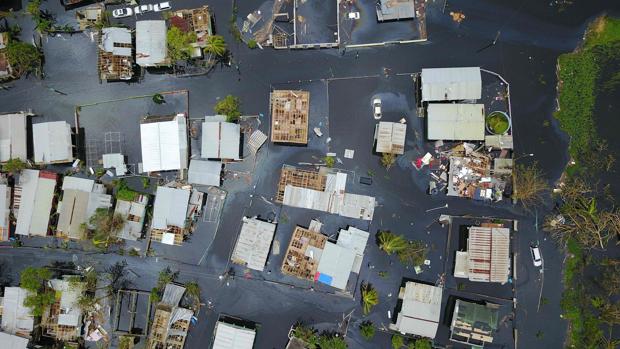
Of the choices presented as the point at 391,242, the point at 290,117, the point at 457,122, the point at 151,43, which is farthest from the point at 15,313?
the point at 457,122

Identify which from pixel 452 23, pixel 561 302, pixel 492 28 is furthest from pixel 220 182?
pixel 561 302

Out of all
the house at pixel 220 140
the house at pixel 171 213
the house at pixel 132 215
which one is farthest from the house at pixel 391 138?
the house at pixel 132 215

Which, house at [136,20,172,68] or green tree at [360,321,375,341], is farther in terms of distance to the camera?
house at [136,20,172,68]

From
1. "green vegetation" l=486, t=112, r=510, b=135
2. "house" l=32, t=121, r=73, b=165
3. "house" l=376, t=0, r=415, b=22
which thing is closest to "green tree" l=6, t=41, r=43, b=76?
"house" l=32, t=121, r=73, b=165

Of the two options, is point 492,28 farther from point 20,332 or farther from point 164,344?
point 20,332

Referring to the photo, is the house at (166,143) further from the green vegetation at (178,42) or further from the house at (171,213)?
the green vegetation at (178,42)

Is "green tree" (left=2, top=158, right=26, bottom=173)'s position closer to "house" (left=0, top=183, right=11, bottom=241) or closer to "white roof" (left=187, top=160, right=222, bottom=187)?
"house" (left=0, top=183, right=11, bottom=241)
